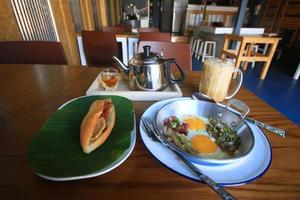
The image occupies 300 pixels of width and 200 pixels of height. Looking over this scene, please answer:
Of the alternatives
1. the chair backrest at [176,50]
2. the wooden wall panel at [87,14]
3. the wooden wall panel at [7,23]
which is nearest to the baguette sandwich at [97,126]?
the chair backrest at [176,50]

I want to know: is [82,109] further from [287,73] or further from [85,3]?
[287,73]

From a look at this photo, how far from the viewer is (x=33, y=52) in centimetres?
107

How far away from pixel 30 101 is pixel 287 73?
4.19 metres

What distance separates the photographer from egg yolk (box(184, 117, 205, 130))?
42 cm

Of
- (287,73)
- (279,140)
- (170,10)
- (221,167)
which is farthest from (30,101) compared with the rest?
(170,10)

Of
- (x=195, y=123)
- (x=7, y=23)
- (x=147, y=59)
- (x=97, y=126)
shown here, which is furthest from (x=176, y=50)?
(x=7, y=23)

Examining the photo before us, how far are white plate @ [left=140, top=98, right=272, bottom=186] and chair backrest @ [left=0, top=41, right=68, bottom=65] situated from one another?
1016 mm

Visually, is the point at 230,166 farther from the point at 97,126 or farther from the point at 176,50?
the point at 176,50

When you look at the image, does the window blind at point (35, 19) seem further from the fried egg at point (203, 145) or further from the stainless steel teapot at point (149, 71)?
the fried egg at point (203, 145)

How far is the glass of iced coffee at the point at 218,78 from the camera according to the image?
0.54 meters

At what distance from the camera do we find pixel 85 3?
9.23ft

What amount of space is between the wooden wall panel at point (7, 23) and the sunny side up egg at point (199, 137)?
1789 mm

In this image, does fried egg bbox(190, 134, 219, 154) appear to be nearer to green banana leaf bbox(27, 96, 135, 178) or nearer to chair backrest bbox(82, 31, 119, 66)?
green banana leaf bbox(27, 96, 135, 178)

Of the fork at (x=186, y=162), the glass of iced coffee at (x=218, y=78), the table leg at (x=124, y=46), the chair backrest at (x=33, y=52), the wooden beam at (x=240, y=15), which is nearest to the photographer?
the fork at (x=186, y=162)
